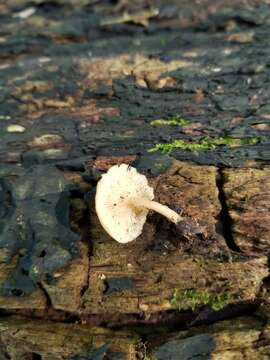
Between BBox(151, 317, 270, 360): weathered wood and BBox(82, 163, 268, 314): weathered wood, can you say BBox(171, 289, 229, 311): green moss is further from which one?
BBox(151, 317, 270, 360): weathered wood

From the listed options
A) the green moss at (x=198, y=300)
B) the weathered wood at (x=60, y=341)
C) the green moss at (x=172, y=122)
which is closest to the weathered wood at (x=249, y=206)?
the green moss at (x=198, y=300)

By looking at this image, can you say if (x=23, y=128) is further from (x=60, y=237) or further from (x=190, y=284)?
(x=190, y=284)

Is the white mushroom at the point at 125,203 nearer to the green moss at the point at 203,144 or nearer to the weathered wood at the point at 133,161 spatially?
the weathered wood at the point at 133,161

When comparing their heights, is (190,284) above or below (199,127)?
below

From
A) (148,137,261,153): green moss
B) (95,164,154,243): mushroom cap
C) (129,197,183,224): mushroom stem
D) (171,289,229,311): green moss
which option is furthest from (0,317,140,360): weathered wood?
(148,137,261,153): green moss

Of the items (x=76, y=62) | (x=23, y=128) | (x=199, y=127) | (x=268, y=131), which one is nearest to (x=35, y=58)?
(x=76, y=62)

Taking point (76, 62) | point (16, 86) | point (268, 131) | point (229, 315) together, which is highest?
point (76, 62)
